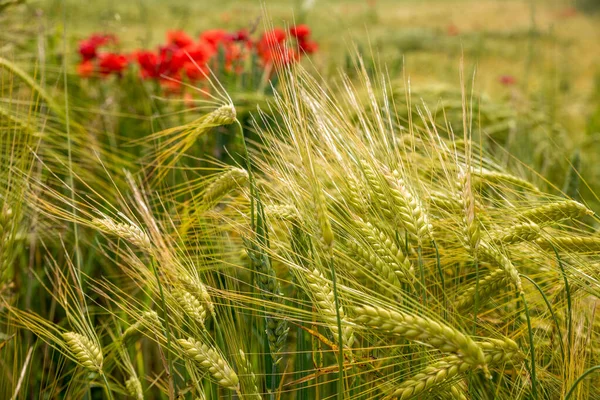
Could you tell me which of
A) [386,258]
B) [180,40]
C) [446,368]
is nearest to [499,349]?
[446,368]

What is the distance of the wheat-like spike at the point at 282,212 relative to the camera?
2.55ft

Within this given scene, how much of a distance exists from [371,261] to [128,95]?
1.62 metres

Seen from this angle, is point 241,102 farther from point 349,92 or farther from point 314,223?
point 314,223

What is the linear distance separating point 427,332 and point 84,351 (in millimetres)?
404

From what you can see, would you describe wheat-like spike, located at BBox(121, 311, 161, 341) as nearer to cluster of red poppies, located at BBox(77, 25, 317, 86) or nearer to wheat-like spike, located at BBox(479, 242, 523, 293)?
wheat-like spike, located at BBox(479, 242, 523, 293)

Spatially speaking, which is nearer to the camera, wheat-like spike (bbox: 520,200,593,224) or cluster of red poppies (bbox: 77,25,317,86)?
wheat-like spike (bbox: 520,200,593,224)

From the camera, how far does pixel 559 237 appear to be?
851mm

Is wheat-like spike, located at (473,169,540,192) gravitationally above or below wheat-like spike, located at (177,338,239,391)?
above

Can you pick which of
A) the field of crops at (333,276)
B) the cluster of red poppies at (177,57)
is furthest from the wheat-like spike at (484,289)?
the cluster of red poppies at (177,57)

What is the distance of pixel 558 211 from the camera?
2.64 feet

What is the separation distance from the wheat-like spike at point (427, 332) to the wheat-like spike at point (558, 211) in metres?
0.30

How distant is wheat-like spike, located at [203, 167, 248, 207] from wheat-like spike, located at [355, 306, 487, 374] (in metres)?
0.33

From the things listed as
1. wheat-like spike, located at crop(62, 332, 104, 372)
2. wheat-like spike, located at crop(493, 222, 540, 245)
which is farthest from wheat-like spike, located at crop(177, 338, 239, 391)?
wheat-like spike, located at crop(493, 222, 540, 245)

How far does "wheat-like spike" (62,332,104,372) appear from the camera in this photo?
2.24ft
